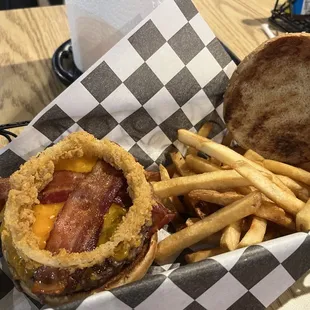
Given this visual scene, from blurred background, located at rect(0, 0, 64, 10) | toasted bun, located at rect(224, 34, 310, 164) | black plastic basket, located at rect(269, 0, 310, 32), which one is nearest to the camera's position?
toasted bun, located at rect(224, 34, 310, 164)

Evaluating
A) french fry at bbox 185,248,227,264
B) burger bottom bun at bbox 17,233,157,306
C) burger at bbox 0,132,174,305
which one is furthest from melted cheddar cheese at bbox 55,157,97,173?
french fry at bbox 185,248,227,264

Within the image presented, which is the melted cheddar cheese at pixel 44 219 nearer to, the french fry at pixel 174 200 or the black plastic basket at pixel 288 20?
the french fry at pixel 174 200

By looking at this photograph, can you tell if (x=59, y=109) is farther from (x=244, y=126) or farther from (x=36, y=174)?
(x=244, y=126)

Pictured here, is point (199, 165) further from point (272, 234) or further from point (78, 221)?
point (78, 221)

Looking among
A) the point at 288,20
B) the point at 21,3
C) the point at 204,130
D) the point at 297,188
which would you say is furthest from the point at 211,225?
the point at 21,3

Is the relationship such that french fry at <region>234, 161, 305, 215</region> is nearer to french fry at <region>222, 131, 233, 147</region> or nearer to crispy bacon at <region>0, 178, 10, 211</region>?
french fry at <region>222, 131, 233, 147</region>

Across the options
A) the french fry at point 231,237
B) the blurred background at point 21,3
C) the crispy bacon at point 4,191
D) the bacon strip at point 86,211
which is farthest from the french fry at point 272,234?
the blurred background at point 21,3

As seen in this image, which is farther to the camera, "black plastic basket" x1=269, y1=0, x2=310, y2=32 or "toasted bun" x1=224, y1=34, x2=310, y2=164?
"black plastic basket" x1=269, y1=0, x2=310, y2=32
